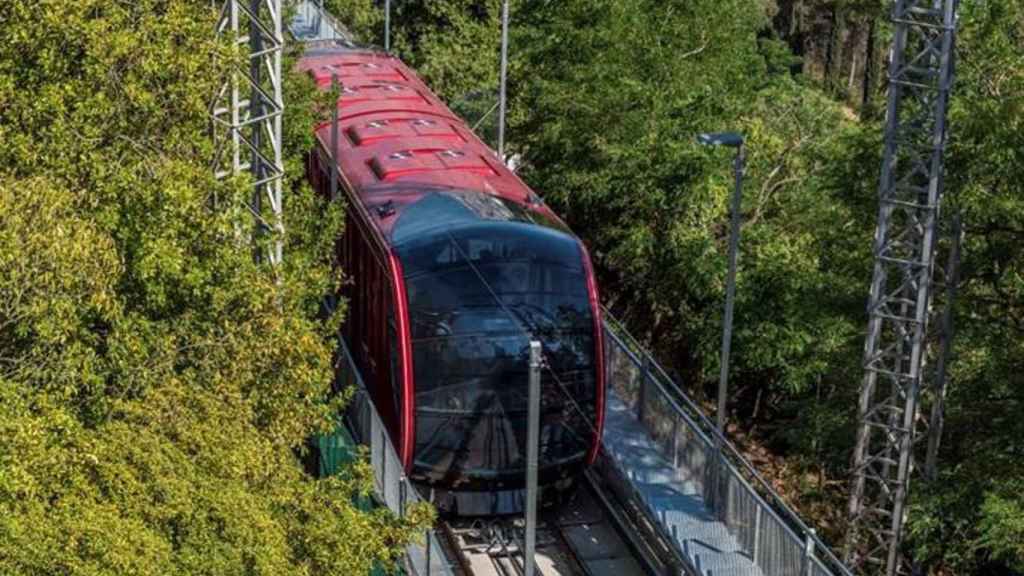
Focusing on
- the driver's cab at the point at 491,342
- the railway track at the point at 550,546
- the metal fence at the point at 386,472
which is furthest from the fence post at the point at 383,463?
the railway track at the point at 550,546

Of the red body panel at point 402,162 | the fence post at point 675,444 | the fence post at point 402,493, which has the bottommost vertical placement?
the fence post at point 675,444

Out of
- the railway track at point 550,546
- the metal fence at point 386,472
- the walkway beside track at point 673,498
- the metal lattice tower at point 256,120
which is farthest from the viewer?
the railway track at point 550,546

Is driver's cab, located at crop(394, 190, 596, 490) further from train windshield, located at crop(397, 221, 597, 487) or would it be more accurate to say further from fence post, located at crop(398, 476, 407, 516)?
fence post, located at crop(398, 476, 407, 516)

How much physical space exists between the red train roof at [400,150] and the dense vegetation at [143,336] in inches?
178

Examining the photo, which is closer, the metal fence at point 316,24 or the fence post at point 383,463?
the fence post at point 383,463

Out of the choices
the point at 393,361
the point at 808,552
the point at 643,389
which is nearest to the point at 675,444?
the point at 643,389

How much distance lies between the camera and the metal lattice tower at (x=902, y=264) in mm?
17828

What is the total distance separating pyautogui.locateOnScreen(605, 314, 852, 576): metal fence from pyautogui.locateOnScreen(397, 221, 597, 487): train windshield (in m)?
1.94

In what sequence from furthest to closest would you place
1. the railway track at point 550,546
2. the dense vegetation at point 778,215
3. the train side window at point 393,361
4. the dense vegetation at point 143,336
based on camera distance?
1. the railway track at point 550,546
2. the train side window at point 393,361
3. the dense vegetation at point 778,215
4. the dense vegetation at point 143,336

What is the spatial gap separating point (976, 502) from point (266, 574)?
1029cm

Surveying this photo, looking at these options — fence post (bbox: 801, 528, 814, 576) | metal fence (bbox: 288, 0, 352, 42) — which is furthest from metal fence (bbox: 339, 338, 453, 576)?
metal fence (bbox: 288, 0, 352, 42)

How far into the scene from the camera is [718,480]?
1989 centimetres

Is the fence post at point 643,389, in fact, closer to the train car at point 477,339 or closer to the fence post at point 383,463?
the train car at point 477,339

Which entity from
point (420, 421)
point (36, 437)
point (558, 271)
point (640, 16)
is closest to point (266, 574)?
point (36, 437)
